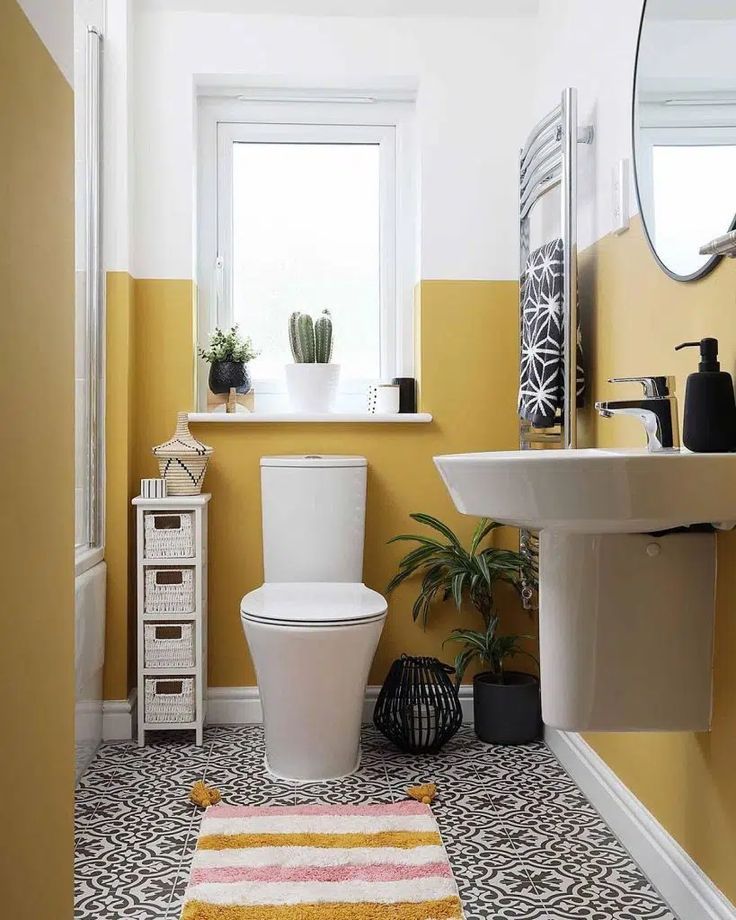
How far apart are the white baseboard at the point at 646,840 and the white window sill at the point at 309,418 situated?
1.08 metres

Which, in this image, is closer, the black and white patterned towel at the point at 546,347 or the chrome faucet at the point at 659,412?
the chrome faucet at the point at 659,412

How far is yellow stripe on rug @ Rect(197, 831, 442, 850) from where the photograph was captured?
6.93ft

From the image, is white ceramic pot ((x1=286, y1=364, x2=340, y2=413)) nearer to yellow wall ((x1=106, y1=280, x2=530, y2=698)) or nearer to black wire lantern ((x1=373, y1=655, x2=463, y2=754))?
yellow wall ((x1=106, y1=280, x2=530, y2=698))

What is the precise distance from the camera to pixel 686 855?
1.86 m

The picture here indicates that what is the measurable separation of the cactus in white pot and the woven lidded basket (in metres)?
0.40

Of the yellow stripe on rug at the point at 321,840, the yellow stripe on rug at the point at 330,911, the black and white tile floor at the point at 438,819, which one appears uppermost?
the yellow stripe on rug at the point at 321,840

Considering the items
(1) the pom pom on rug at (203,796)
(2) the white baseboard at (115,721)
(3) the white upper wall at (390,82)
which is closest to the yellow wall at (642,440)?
(3) the white upper wall at (390,82)

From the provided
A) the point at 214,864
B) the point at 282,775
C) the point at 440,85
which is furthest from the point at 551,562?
the point at 440,85

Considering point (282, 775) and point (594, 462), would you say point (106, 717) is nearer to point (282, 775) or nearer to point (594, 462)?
point (282, 775)

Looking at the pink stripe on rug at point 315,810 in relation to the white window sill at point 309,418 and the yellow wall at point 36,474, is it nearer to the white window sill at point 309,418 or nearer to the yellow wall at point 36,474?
the yellow wall at point 36,474

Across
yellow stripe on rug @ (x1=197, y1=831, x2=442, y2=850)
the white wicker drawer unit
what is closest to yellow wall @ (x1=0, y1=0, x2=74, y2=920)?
yellow stripe on rug @ (x1=197, y1=831, x2=442, y2=850)

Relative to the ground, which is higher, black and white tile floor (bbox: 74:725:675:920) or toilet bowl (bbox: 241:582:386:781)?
toilet bowl (bbox: 241:582:386:781)

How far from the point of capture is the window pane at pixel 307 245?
3.29m

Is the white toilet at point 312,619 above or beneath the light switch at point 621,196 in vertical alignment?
beneath
